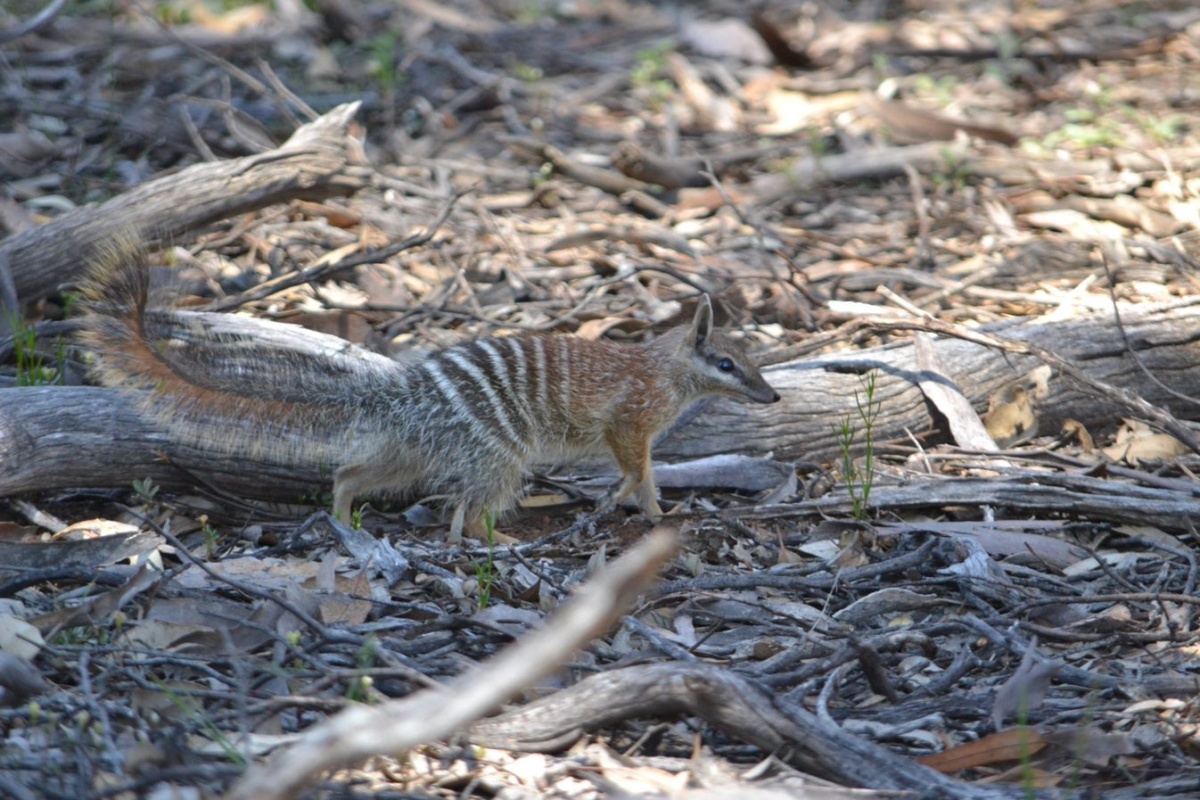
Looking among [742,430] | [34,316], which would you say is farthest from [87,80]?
[742,430]

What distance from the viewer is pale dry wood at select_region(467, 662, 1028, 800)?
2535mm

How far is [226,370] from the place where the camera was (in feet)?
13.4

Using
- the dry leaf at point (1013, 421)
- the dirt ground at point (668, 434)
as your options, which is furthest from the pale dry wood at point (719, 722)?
the dry leaf at point (1013, 421)

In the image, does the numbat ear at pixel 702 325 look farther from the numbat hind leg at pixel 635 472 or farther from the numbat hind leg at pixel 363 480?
the numbat hind leg at pixel 363 480

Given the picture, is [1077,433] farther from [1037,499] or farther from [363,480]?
[363,480]

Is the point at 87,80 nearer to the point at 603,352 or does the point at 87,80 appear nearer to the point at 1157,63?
the point at 603,352

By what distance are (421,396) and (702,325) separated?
119 centimetres

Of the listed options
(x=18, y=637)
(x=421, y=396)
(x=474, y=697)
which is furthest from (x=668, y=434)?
(x=474, y=697)

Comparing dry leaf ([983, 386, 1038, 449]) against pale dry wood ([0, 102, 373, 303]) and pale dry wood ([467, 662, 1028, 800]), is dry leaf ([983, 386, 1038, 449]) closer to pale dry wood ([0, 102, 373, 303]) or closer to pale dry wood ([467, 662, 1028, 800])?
pale dry wood ([467, 662, 1028, 800])

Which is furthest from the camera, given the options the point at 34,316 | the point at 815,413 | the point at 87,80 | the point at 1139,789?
the point at 87,80

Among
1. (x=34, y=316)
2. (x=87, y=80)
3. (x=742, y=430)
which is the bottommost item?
(x=742, y=430)

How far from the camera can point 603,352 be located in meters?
4.75

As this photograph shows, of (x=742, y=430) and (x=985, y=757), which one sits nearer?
(x=985, y=757)

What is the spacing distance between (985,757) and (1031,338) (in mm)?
2400
